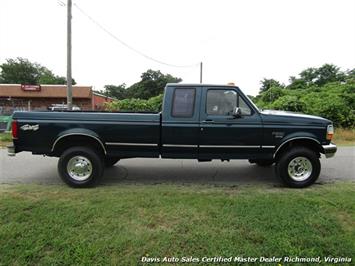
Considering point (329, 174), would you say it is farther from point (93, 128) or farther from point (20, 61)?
point (20, 61)

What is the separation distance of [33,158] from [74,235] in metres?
5.92

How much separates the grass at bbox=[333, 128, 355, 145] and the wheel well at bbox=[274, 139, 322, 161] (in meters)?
9.31

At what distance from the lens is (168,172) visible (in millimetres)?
7156

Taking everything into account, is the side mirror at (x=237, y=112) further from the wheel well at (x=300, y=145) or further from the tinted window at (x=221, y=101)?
the wheel well at (x=300, y=145)

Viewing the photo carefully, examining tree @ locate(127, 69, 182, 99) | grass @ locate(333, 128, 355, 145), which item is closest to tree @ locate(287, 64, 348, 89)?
tree @ locate(127, 69, 182, 99)

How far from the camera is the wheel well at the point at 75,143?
229 inches

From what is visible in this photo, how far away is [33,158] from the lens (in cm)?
883

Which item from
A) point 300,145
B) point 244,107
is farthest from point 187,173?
point 300,145

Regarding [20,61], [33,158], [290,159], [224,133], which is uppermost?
[20,61]

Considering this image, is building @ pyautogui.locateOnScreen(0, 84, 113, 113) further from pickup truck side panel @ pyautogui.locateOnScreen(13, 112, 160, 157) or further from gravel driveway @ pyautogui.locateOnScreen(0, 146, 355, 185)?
pickup truck side panel @ pyautogui.locateOnScreen(13, 112, 160, 157)

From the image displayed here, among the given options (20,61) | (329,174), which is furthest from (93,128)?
(20,61)

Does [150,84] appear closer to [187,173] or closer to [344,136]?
[344,136]

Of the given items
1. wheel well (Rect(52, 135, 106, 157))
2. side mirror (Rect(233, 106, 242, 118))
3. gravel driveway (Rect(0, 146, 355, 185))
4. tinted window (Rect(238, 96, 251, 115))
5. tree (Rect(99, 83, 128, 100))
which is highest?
tree (Rect(99, 83, 128, 100))

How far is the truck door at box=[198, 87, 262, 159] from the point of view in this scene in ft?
19.0
